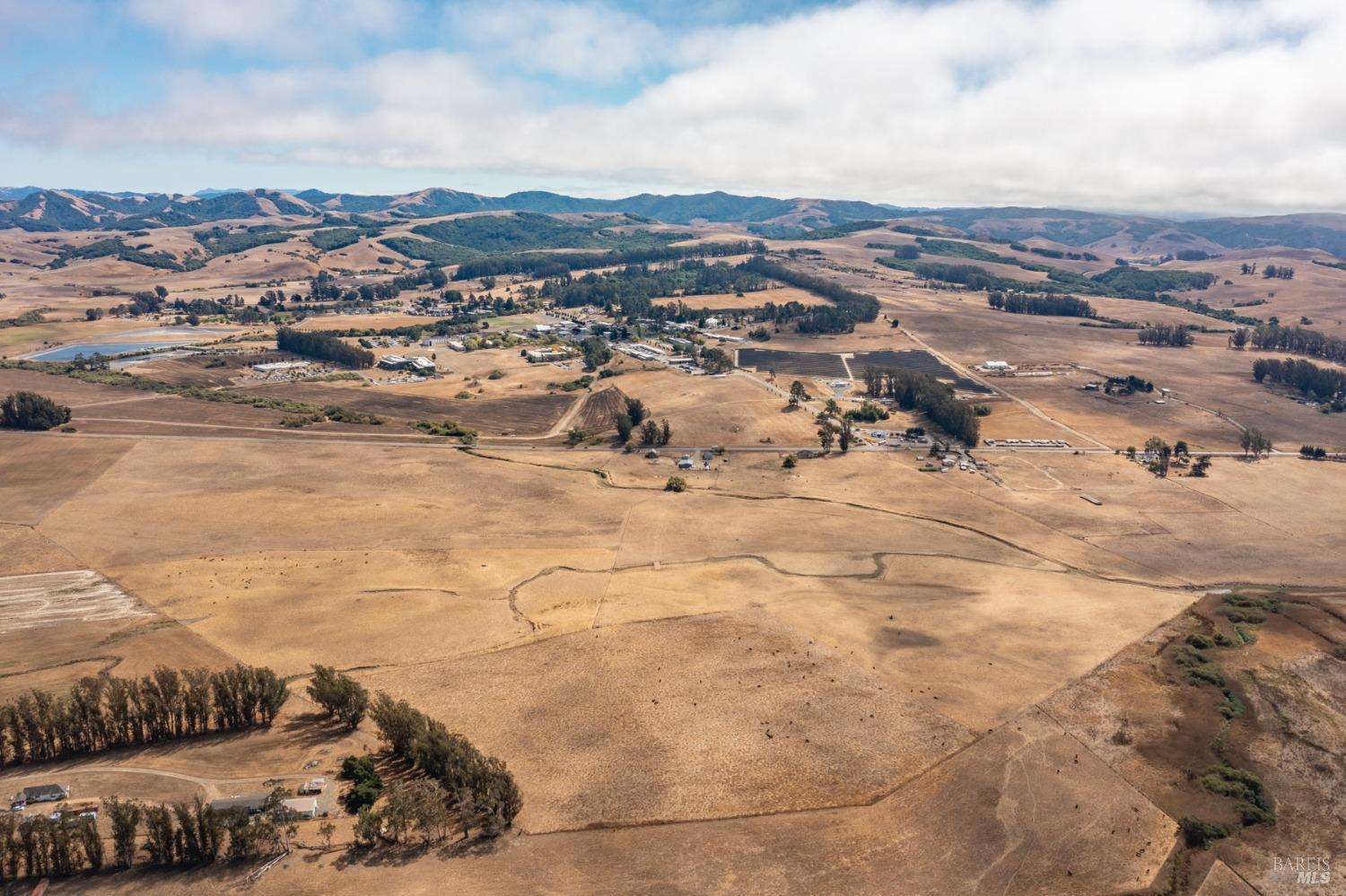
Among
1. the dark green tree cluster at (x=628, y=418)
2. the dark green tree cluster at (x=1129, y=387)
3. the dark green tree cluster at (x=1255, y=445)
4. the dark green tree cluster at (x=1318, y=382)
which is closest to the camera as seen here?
the dark green tree cluster at (x=1255, y=445)

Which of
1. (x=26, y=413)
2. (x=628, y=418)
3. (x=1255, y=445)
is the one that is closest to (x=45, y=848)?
(x=628, y=418)

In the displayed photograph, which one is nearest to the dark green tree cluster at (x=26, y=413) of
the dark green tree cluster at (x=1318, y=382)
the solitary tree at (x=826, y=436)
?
the solitary tree at (x=826, y=436)

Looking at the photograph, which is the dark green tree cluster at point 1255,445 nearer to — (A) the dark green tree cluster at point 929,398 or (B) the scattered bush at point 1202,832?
(A) the dark green tree cluster at point 929,398

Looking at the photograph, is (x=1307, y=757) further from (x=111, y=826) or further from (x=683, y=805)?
(x=111, y=826)

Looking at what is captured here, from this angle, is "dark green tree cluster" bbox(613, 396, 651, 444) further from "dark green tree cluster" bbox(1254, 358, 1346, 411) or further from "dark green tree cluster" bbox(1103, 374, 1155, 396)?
"dark green tree cluster" bbox(1254, 358, 1346, 411)

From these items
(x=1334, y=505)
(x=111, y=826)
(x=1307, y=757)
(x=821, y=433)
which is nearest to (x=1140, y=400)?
(x=1334, y=505)

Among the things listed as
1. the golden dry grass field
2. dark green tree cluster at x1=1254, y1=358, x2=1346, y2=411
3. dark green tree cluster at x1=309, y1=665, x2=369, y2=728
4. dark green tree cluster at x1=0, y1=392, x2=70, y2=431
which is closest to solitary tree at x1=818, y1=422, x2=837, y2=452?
the golden dry grass field
